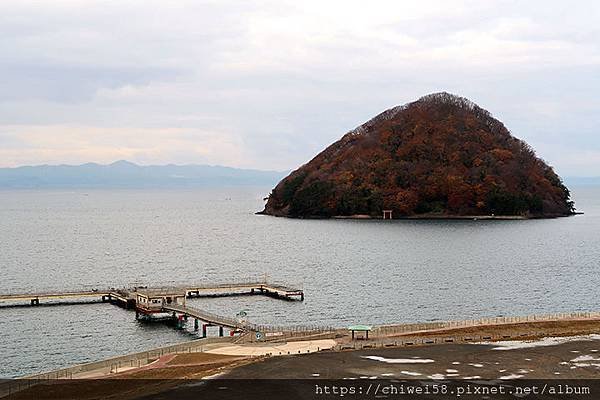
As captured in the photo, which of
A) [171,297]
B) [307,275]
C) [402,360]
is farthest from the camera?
[307,275]

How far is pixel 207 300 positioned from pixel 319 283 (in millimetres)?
19635

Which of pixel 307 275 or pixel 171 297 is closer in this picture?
pixel 171 297

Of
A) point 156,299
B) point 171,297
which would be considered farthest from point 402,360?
point 156,299

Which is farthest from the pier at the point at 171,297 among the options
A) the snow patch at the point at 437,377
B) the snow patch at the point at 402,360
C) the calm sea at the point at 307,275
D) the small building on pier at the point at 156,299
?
the snow patch at the point at 437,377

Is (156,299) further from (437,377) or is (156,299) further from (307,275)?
(437,377)

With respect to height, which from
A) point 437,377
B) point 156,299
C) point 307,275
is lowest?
point 156,299

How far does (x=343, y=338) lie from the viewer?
5900 cm

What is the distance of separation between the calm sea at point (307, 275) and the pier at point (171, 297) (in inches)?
84.9

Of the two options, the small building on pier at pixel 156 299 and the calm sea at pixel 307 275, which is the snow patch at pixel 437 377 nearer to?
the calm sea at pixel 307 275

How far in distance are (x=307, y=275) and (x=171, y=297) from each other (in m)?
35.9

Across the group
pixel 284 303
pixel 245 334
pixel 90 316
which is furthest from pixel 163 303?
pixel 245 334

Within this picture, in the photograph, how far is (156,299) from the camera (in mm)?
88438

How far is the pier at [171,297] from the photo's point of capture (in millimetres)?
78238

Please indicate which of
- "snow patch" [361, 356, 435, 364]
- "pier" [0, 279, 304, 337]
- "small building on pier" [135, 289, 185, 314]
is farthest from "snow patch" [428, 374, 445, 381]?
"small building on pier" [135, 289, 185, 314]
